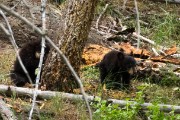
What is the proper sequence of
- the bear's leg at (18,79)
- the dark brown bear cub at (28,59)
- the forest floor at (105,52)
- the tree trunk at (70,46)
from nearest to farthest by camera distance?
the forest floor at (105,52) → the tree trunk at (70,46) → the bear's leg at (18,79) → the dark brown bear cub at (28,59)

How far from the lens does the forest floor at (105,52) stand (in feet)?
20.0

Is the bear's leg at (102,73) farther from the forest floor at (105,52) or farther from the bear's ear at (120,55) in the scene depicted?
the bear's ear at (120,55)

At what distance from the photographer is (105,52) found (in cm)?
977

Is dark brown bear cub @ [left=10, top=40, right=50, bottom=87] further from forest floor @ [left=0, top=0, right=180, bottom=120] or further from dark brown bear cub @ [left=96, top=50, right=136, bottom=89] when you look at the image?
dark brown bear cub @ [left=96, top=50, right=136, bottom=89]

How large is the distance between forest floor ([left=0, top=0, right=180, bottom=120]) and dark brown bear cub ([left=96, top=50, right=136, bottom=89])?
19 centimetres

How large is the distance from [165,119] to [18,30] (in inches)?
221

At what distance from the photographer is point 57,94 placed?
626 centimetres

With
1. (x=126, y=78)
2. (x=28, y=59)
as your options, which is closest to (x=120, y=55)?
(x=126, y=78)

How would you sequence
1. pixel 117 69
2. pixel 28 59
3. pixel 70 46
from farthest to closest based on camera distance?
pixel 117 69 → pixel 28 59 → pixel 70 46

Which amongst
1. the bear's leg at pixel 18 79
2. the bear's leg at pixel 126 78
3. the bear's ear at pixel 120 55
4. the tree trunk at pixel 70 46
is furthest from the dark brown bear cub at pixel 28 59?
the bear's leg at pixel 126 78

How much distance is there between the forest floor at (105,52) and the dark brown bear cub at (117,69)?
19 centimetres

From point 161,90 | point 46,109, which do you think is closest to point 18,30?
point 161,90

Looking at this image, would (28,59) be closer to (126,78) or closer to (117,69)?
(117,69)

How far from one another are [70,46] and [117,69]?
174 cm
